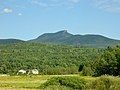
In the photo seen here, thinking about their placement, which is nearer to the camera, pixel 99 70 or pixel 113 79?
pixel 113 79

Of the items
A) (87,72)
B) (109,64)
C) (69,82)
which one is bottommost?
(87,72)

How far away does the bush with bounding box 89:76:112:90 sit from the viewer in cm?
3941

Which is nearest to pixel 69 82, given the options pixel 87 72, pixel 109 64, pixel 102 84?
pixel 102 84

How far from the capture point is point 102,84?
40.0 metres

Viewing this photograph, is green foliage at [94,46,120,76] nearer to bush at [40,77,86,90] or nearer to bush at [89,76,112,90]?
bush at [40,77,86,90]

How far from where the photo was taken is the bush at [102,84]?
39.4m

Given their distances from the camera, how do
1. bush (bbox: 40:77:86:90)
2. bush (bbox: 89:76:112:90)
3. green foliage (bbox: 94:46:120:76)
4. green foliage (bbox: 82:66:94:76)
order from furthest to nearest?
1. green foliage (bbox: 82:66:94:76)
2. green foliage (bbox: 94:46:120:76)
3. bush (bbox: 40:77:86:90)
4. bush (bbox: 89:76:112:90)

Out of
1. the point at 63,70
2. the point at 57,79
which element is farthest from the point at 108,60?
the point at 57,79

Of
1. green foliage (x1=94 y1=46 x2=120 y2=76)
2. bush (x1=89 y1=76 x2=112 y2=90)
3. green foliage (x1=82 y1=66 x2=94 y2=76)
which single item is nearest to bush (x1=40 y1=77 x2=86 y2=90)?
bush (x1=89 y1=76 x2=112 y2=90)

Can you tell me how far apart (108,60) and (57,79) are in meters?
72.7

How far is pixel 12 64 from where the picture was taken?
630 ft

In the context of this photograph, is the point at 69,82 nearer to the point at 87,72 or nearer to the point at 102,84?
the point at 102,84

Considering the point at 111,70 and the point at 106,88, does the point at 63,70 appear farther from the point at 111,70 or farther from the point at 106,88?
the point at 106,88

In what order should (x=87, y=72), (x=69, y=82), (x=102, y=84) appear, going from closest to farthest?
(x=102, y=84) → (x=69, y=82) → (x=87, y=72)
